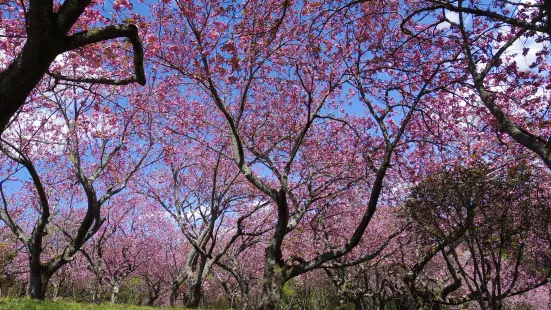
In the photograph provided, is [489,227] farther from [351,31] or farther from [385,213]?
[385,213]

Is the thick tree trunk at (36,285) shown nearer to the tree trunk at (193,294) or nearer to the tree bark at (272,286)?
the tree trunk at (193,294)

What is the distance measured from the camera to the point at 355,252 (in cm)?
1939

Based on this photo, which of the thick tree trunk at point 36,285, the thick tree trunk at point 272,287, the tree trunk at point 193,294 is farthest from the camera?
the tree trunk at point 193,294

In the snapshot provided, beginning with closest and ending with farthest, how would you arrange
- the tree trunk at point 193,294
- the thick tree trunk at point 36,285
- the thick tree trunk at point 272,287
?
the thick tree trunk at point 272,287, the thick tree trunk at point 36,285, the tree trunk at point 193,294

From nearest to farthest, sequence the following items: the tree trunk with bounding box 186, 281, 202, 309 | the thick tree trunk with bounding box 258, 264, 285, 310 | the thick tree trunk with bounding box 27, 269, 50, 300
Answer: the thick tree trunk with bounding box 258, 264, 285, 310, the thick tree trunk with bounding box 27, 269, 50, 300, the tree trunk with bounding box 186, 281, 202, 309

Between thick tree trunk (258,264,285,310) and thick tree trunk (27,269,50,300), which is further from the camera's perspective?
thick tree trunk (27,269,50,300)

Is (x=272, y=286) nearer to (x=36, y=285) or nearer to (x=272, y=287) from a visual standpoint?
(x=272, y=287)

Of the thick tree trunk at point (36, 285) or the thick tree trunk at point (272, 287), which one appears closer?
the thick tree trunk at point (272, 287)

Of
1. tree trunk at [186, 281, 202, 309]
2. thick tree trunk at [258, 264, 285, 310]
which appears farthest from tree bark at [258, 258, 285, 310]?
tree trunk at [186, 281, 202, 309]

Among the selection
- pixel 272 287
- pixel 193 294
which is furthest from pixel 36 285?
pixel 272 287

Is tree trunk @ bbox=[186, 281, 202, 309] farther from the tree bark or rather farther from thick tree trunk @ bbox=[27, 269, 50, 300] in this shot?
the tree bark

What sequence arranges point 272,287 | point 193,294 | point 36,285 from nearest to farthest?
point 272,287, point 36,285, point 193,294

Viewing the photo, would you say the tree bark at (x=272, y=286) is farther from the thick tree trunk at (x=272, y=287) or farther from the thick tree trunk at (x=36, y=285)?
the thick tree trunk at (x=36, y=285)

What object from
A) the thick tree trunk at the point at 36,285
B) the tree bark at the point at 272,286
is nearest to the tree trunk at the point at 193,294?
the thick tree trunk at the point at 36,285
